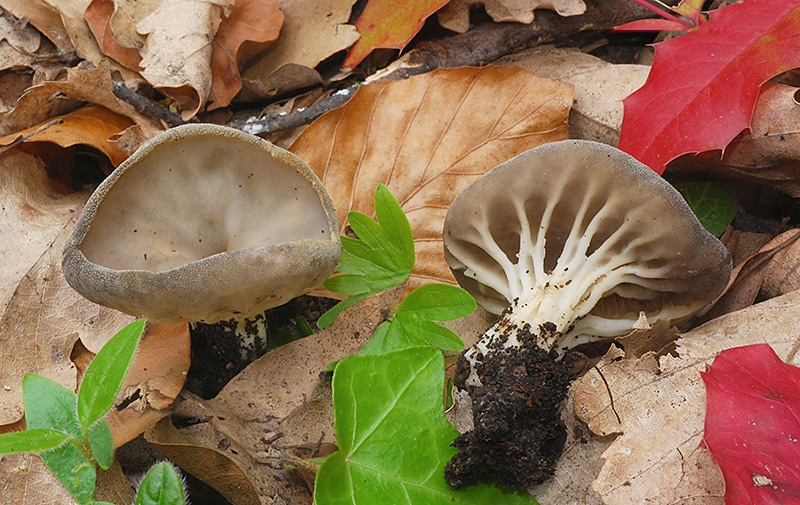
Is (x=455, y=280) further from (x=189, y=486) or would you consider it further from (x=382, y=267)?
(x=189, y=486)

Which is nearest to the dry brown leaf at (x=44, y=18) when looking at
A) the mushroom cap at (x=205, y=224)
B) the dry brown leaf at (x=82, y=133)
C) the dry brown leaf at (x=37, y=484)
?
the dry brown leaf at (x=82, y=133)

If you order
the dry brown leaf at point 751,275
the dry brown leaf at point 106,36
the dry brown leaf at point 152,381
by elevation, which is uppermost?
the dry brown leaf at point 106,36

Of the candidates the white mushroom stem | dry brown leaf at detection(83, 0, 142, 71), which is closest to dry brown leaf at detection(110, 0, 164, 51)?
dry brown leaf at detection(83, 0, 142, 71)

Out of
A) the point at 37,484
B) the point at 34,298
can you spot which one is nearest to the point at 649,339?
the point at 37,484

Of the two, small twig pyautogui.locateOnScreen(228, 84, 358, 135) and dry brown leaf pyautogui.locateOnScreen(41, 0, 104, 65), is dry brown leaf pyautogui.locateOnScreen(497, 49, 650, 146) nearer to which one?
small twig pyautogui.locateOnScreen(228, 84, 358, 135)

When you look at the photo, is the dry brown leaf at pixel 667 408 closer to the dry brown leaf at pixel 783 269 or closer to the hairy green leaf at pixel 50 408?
the dry brown leaf at pixel 783 269

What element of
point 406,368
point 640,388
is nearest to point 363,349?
point 406,368

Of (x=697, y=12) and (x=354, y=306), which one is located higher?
(x=697, y=12)
